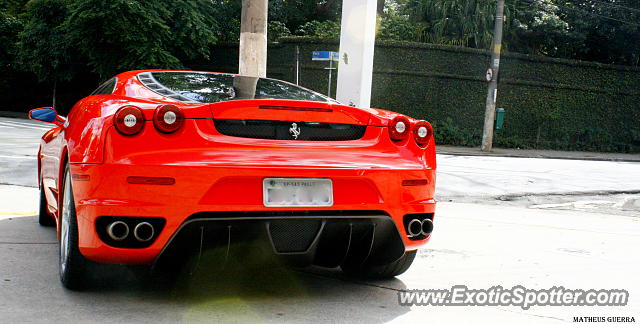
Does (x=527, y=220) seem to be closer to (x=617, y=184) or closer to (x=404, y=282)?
(x=404, y=282)

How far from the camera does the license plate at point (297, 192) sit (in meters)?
3.44

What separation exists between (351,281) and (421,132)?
3.31ft

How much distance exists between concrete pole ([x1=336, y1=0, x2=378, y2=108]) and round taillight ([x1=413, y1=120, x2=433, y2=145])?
5838 mm

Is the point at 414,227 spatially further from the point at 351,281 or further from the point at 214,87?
the point at 214,87

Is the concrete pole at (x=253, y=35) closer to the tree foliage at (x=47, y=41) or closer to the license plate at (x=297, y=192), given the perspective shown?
the license plate at (x=297, y=192)

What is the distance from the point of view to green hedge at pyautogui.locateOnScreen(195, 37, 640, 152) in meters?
25.0

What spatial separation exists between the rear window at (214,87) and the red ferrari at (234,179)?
0.08ft

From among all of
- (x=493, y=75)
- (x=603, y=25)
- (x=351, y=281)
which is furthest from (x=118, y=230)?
(x=603, y=25)

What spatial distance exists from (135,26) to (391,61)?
29.4 ft

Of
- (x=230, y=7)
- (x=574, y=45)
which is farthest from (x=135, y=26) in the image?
(x=574, y=45)

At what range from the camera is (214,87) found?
4.19 meters

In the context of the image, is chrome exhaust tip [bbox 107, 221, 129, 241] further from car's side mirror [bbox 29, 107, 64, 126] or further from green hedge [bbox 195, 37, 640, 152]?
green hedge [bbox 195, 37, 640, 152]

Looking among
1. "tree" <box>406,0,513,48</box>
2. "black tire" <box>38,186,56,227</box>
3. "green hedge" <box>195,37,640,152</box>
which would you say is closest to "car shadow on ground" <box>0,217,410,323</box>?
"black tire" <box>38,186,56,227</box>

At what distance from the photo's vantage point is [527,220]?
740cm
